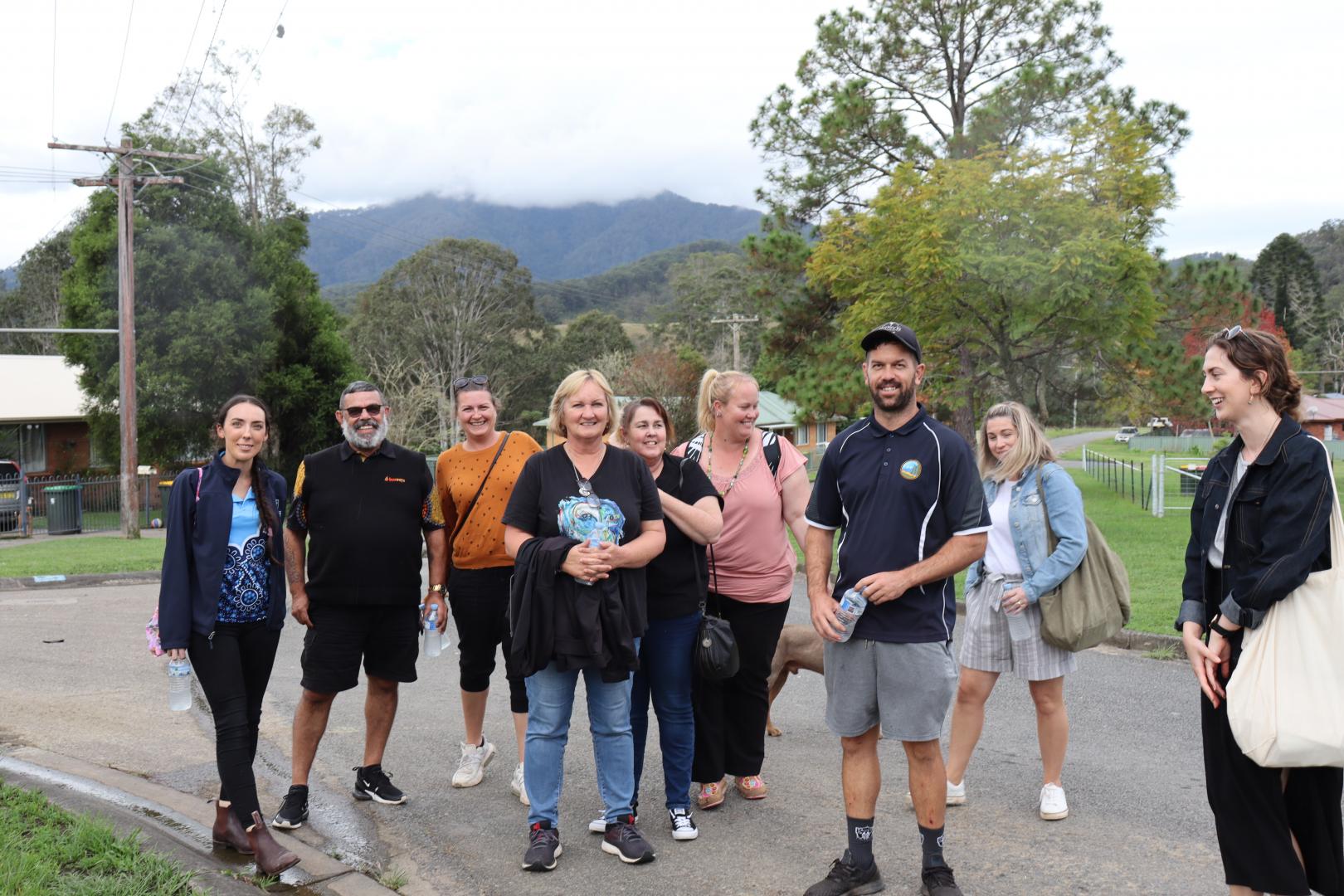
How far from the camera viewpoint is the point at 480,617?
5246 millimetres

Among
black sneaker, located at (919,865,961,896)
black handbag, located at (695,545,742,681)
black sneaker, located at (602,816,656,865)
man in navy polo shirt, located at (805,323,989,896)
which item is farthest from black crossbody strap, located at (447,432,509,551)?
black sneaker, located at (919,865,961,896)

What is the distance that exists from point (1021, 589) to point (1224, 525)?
1422mm

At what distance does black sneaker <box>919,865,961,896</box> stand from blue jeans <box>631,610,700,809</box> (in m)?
1.19

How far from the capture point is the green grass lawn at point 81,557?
1526cm

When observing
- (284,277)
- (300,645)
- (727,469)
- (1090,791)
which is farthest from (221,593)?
(284,277)

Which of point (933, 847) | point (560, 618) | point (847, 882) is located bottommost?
point (847, 882)

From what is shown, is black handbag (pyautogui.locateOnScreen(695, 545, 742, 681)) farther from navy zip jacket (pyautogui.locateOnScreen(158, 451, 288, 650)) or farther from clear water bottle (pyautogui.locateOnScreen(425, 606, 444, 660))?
navy zip jacket (pyautogui.locateOnScreen(158, 451, 288, 650))

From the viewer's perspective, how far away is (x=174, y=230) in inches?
1243

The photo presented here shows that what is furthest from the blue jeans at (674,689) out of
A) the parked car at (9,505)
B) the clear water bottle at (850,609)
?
the parked car at (9,505)

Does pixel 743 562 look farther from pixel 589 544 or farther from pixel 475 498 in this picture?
pixel 475 498

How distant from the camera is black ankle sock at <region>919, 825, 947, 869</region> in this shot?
4035 mm

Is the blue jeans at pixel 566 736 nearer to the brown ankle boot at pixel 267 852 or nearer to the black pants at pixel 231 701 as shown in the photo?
the brown ankle boot at pixel 267 852

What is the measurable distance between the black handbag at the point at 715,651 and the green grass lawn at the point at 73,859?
2.17 meters

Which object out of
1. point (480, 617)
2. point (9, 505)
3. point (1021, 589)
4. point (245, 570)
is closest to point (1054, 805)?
point (1021, 589)
